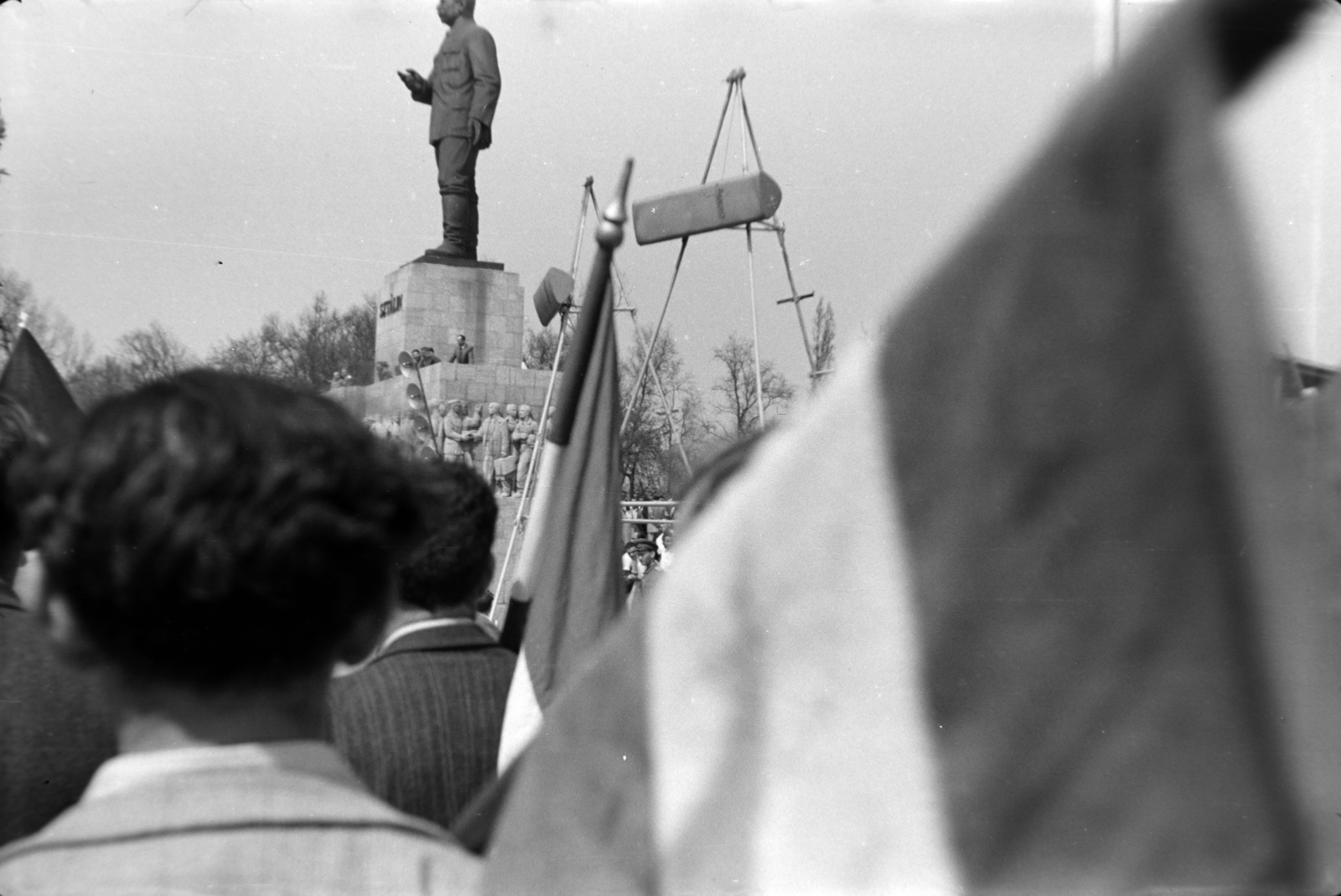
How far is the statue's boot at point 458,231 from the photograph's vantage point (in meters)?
14.9

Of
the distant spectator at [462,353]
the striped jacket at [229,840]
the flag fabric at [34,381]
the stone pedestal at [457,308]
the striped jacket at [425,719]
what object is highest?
the stone pedestal at [457,308]

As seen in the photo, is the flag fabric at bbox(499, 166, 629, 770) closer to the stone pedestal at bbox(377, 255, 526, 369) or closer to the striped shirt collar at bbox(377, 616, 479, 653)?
the striped shirt collar at bbox(377, 616, 479, 653)

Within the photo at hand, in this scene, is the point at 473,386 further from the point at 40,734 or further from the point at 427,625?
the point at 40,734

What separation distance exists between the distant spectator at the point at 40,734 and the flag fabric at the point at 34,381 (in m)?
1.02

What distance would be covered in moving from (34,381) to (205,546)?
2112mm

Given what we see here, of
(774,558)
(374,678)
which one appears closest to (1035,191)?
(774,558)

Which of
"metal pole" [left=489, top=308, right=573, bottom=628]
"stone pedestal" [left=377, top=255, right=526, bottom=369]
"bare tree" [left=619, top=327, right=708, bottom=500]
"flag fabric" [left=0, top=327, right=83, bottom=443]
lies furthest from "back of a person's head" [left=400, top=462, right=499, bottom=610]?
"stone pedestal" [left=377, top=255, right=526, bottom=369]

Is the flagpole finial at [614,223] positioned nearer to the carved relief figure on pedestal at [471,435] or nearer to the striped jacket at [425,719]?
the striped jacket at [425,719]

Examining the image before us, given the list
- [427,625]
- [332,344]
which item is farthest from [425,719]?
[332,344]

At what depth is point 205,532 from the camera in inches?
32.5

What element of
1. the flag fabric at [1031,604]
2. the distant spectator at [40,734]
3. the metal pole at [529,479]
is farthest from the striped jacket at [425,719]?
the metal pole at [529,479]

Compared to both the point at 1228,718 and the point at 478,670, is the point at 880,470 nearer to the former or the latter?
the point at 1228,718

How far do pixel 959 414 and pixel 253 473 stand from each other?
0.43 m

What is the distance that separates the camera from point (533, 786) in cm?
76
